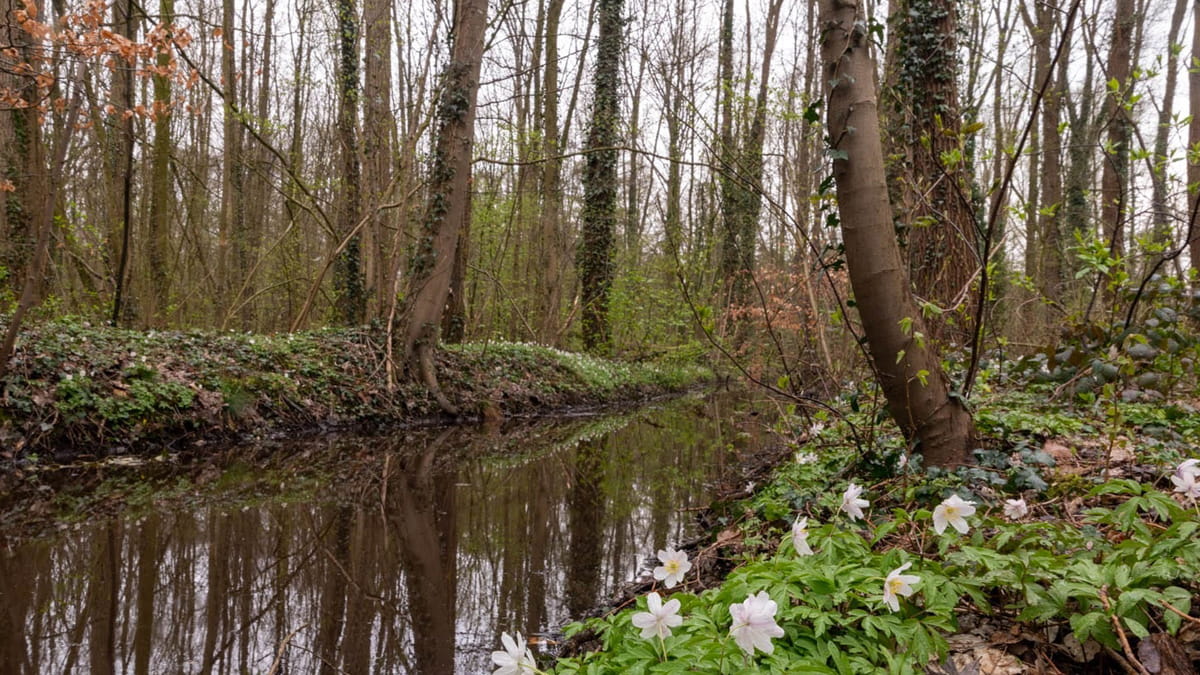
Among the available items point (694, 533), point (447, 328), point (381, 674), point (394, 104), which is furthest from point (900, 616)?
point (394, 104)

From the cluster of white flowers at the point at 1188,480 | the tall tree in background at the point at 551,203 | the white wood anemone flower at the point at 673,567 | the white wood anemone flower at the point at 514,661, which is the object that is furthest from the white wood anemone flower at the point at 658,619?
the tall tree in background at the point at 551,203

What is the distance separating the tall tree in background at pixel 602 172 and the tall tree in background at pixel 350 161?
4887 mm

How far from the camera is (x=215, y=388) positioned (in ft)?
27.1

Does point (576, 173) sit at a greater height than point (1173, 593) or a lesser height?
greater

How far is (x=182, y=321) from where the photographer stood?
1692 cm

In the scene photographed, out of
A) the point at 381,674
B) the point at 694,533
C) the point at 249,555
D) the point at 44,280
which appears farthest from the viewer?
the point at 44,280

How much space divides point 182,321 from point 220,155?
5.37 meters

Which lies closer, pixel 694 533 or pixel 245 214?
pixel 694 533

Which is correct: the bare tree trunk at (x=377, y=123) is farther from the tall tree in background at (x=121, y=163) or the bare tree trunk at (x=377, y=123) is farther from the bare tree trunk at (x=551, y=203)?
the bare tree trunk at (x=551, y=203)

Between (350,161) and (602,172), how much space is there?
17.4 ft

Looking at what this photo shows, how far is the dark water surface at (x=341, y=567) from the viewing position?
2.87 meters

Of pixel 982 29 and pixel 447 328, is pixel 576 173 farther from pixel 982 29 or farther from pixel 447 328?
pixel 982 29

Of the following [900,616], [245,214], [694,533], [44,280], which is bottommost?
[694,533]

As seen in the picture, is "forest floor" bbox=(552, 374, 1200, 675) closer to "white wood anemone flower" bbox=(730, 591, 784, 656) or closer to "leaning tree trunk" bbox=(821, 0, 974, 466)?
"white wood anemone flower" bbox=(730, 591, 784, 656)
